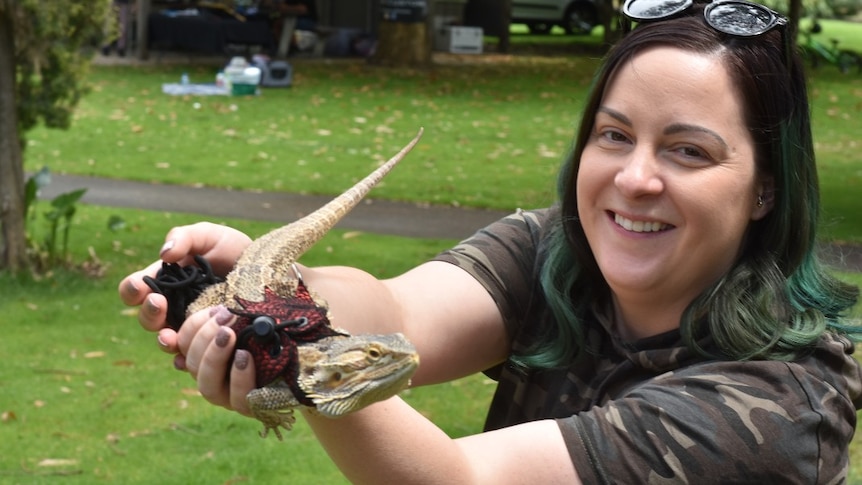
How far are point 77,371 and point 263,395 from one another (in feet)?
16.2

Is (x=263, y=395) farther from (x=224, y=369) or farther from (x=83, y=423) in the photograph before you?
(x=83, y=423)

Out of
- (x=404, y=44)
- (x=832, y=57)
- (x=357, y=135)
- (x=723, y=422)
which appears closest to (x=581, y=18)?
(x=832, y=57)

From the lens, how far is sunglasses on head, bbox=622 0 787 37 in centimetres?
A: 226

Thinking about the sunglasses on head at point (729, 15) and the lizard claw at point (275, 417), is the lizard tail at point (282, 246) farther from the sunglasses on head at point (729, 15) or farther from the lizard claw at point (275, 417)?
the sunglasses on head at point (729, 15)

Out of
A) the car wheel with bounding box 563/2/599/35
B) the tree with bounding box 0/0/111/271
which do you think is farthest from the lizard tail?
the car wheel with bounding box 563/2/599/35

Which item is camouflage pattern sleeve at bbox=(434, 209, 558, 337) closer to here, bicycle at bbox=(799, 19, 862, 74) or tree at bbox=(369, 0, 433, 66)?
tree at bbox=(369, 0, 433, 66)

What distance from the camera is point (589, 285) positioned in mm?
2561

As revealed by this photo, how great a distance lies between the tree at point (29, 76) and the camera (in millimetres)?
7691

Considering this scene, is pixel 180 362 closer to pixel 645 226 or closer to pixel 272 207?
pixel 645 226

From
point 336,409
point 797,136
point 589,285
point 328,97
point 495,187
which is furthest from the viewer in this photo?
point 328,97

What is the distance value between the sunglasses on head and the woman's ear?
0.92 feet

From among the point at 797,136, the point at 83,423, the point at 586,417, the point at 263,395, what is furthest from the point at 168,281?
the point at 83,423

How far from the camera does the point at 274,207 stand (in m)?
10.2

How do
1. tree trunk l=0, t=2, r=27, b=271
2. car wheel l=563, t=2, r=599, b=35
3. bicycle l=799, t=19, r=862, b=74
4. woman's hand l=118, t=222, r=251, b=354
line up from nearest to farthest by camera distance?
woman's hand l=118, t=222, r=251, b=354, tree trunk l=0, t=2, r=27, b=271, bicycle l=799, t=19, r=862, b=74, car wheel l=563, t=2, r=599, b=35
